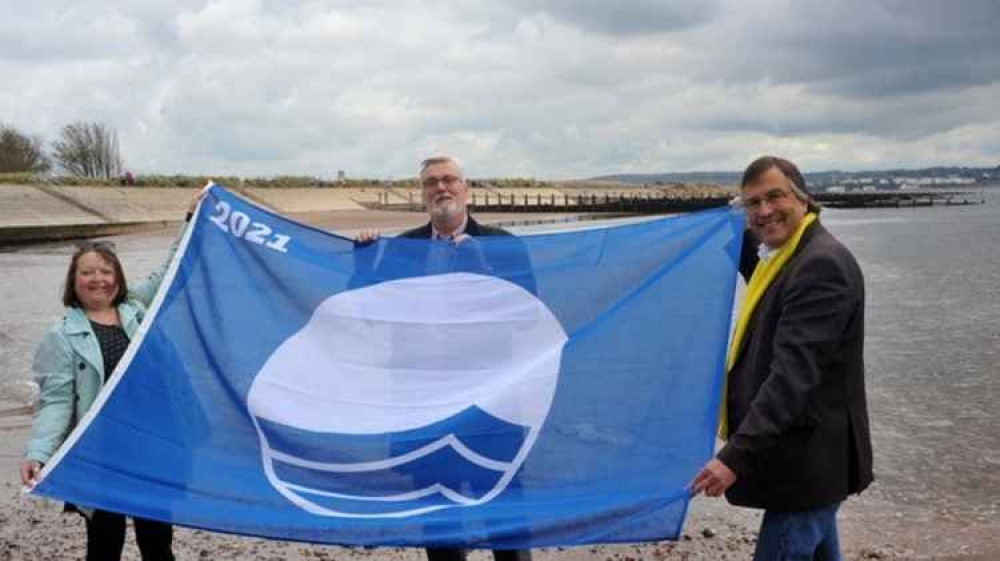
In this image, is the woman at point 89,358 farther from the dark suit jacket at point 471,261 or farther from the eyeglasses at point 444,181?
the eyeglasses at point 444,181

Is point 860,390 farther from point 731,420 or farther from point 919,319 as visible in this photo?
point 919,319

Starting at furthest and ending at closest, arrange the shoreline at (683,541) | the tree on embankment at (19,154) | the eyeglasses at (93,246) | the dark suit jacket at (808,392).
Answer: the tree on embankment at (19,154) → the shoreline at (683,541) → the eyeglasses at (93,246) → the dark suit jacket at (808,392)

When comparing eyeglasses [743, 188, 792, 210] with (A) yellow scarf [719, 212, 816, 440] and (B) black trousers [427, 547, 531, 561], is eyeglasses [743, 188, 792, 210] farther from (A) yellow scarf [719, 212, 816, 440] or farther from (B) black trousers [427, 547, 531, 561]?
(B) black trousers [427, 547, 531, 561]

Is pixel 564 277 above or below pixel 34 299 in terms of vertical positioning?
above

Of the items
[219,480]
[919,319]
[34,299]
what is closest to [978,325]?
[919,319]

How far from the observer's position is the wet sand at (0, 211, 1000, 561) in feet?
17.2

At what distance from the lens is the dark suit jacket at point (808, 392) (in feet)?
9.25

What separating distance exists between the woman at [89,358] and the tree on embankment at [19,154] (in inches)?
2855

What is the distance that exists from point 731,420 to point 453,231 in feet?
5.24

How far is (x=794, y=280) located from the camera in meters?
2.88

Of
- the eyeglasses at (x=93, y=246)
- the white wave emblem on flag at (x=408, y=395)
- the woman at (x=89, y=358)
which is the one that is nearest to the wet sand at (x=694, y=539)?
the woman at (x=89, y=358)

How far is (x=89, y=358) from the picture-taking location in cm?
377

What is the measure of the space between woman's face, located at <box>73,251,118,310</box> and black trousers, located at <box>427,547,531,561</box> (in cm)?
183

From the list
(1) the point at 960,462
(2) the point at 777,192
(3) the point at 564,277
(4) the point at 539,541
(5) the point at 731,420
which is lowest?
(1) the point at 960,462
